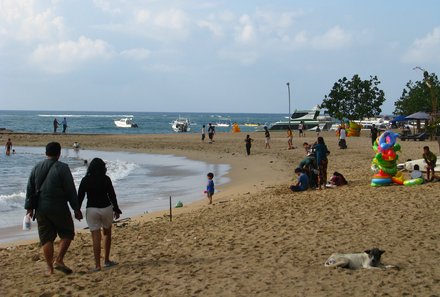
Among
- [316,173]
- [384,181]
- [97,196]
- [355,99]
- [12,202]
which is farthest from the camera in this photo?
[355,99]

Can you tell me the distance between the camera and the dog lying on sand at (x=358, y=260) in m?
6.75

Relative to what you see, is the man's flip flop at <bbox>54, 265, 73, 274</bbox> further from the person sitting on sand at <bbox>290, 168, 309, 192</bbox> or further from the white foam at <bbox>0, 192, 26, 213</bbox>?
the white foam at <bbox>0, 192, 26, 213</bbox>

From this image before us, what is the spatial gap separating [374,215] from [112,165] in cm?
2016

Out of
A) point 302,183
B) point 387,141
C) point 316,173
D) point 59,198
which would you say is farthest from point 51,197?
point 387,141

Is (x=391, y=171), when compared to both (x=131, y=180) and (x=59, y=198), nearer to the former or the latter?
(x=59, y=198)

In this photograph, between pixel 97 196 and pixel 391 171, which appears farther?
pixel 391 171

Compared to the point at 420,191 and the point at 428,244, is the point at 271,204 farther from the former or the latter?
the point at 428,244

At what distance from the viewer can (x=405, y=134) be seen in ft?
120

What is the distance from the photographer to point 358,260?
22.5 feet

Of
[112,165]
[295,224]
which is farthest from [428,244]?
[112,165]

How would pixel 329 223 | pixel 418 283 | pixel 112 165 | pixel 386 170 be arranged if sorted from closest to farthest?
1. pixel 418 283
2. pixel 329 223
3. pixel 386 170
4. pixel 112 165

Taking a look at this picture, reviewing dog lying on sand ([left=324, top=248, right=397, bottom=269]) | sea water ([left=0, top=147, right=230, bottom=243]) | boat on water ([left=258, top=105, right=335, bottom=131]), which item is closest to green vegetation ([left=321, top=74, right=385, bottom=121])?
boat on water ([left=258, top=105, right=335, bottom=131])

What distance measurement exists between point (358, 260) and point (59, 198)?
3.67 meters

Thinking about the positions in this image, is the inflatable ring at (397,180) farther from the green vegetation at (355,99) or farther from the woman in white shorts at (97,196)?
the green vegetation at (355,99)
